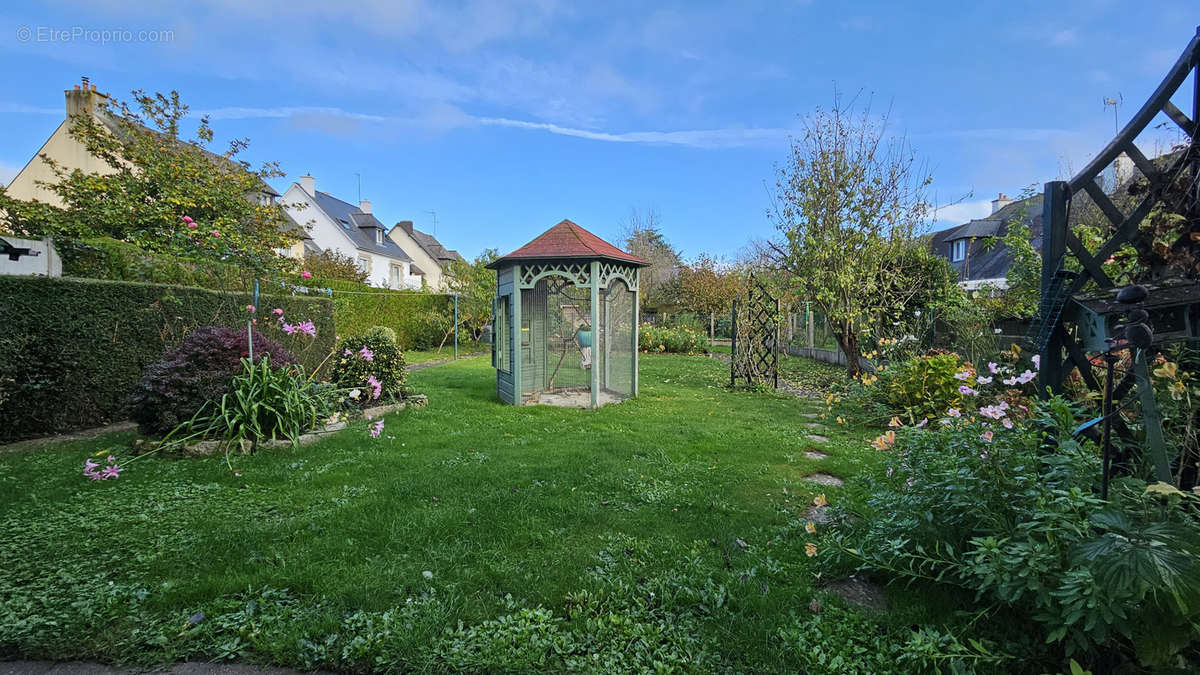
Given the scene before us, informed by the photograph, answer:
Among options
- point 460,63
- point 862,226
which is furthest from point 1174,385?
point 460,63

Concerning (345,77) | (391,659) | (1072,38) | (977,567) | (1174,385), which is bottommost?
(391,659)

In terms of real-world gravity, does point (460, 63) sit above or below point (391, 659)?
above

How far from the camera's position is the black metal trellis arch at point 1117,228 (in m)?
1.60

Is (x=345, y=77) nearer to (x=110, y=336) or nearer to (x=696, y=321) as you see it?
(x=110, y=336)

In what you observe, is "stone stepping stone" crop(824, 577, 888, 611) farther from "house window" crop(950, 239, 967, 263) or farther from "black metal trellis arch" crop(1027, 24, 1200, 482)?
"house window" crop(950, 239, 967, 263)

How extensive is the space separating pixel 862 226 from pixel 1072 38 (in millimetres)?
3472

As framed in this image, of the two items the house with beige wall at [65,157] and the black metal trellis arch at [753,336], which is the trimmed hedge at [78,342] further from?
the house with beige wall at [65,157]

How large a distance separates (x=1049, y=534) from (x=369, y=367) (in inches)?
264

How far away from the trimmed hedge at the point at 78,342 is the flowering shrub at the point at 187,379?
1.11m

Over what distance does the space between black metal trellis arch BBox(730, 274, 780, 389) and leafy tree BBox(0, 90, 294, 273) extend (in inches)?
325

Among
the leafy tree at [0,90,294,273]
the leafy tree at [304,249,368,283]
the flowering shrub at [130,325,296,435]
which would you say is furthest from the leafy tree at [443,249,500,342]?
the flowering shrub at [130,325,296,435]

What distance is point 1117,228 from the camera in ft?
5.96

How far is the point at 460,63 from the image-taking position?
8.82 metres

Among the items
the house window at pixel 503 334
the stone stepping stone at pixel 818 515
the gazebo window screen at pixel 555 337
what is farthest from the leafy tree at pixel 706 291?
the stone stepping stone at pixel 818 515
